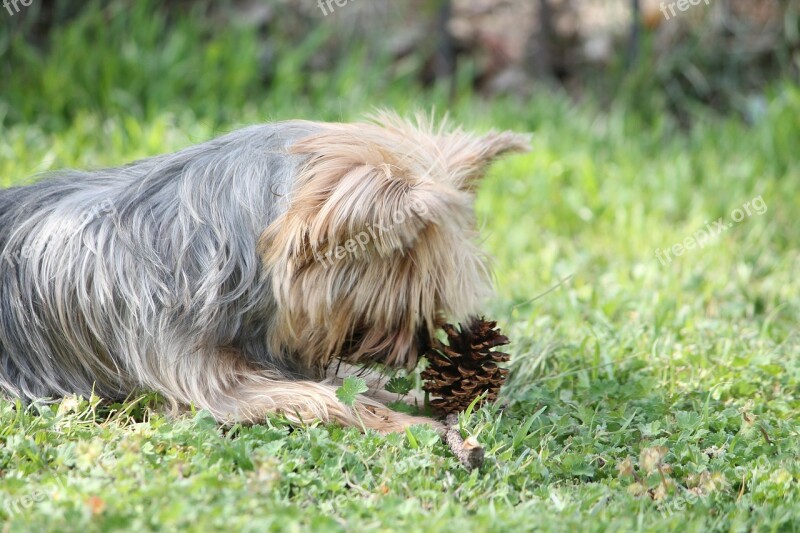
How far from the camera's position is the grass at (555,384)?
8.58 ft

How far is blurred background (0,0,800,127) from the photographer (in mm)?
6352

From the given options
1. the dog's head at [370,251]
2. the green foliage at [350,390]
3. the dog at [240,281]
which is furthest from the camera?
the green foliage at [350,390]

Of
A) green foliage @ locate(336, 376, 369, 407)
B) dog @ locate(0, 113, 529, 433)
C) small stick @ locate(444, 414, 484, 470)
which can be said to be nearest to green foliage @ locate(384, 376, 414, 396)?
dog @ locate(0, 113, 529, 433)

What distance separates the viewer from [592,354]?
4016 mm

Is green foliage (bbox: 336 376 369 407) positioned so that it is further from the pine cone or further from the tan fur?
the pine cone

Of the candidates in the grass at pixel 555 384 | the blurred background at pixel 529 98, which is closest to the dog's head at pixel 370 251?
the grass at pixel 555 384

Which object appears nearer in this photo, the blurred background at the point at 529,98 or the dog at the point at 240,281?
the dog at the point at 240,281

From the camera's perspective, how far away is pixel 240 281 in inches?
118

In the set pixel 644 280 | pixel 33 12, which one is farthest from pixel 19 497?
pixel 33 12

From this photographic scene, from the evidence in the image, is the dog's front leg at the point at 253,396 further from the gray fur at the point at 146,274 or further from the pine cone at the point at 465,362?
the pine cone at the point at 465,362

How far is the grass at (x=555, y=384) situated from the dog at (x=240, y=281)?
0.15 metres

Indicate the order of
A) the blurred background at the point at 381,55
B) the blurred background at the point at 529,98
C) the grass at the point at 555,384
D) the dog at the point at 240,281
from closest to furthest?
1. the grass at the point at 555,384
2. the dog at the point at 240,281
3. the blurred background at the point at 529,98
4. the blurred background at the point at 381,55

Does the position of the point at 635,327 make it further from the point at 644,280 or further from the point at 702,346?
the point at 644,280

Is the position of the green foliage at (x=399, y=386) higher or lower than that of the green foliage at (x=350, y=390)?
lower
